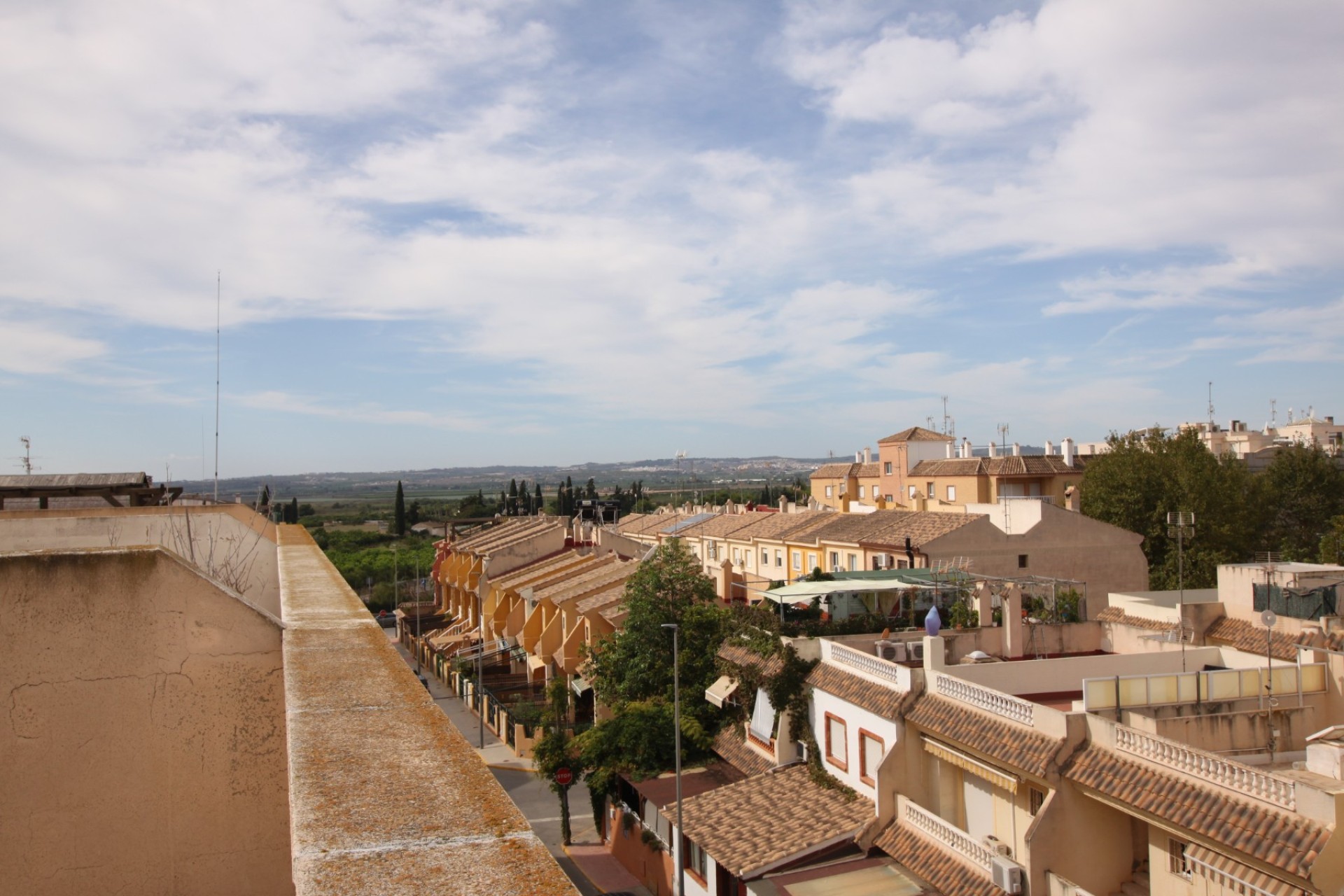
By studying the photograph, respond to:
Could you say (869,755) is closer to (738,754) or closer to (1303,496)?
(738,754)

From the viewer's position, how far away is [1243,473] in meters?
52.2

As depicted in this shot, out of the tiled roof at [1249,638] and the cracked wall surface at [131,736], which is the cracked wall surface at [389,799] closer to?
the cracked wall surface at [131,736]

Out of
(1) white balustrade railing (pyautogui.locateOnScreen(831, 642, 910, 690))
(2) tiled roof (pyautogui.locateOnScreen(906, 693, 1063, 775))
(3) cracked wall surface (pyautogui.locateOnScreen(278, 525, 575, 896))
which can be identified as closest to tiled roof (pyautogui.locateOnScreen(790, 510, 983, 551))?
(1) white balustrade railing (pyautogui.locateOnScreen(831, 642, 910, 690))

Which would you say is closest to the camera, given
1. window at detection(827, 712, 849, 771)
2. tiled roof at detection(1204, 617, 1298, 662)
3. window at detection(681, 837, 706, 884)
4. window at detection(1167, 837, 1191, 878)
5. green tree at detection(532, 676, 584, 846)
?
window at detection(1167, 837, 1191, 878)

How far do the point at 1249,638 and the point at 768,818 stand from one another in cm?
1054

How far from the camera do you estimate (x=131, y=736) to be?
18.6ft

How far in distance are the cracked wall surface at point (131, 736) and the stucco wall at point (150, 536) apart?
333 centimetres

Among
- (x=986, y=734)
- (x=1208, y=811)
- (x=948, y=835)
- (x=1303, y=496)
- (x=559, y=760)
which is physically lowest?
(x=559, y=760)

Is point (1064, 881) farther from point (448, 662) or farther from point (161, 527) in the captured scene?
point (448, 662)

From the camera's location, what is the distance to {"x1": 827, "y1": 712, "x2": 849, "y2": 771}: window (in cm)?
1936

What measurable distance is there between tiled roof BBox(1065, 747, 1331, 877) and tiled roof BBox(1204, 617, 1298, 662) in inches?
271

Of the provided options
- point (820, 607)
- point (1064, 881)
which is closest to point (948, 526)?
point (820, 607)

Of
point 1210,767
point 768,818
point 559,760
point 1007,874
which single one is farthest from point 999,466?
point 1210,767

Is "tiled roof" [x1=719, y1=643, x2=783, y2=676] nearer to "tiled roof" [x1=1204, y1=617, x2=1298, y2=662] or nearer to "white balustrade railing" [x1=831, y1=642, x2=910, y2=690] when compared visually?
"white balustrade railing" [x1=831, y1=642, x2=910, y2=690]
